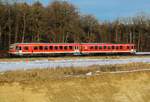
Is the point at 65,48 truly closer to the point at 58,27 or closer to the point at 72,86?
the point at 58,27

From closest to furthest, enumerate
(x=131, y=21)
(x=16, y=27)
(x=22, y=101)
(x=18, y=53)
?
(x=22, y=101), (x=18, y=53), (x=16, y=27), (x=131, y=21)

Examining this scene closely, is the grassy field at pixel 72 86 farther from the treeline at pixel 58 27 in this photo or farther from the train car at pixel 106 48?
the treeline at pixel 58 27

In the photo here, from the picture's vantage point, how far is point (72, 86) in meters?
29.1

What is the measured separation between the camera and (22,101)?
24875 mm

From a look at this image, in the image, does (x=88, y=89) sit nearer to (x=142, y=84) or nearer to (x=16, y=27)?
(x=142, y=84)

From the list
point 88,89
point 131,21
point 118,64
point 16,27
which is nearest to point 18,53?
point 118,64

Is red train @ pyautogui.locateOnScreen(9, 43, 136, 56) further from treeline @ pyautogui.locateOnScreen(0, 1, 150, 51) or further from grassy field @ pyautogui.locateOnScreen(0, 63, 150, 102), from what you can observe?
grassy field @ pyautogui.locateOnScreen(0, 63, 150, 102)

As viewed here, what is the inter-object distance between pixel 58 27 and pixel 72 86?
7401 cm

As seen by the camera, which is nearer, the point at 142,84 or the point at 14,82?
the point at 14,82

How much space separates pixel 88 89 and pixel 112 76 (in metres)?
4.75

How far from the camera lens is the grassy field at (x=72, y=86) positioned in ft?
85.1

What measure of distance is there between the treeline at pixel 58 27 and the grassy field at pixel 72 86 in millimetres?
56659

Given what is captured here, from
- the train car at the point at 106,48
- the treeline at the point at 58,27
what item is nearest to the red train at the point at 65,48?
the train car at the point at 106,48

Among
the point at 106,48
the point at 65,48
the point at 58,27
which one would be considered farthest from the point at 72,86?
the point at 58,27
